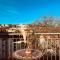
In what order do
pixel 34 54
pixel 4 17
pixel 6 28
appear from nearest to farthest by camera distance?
pixel 34 54, pixel 6 28, pixel 4 17

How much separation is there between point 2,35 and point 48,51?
1453 millimetres

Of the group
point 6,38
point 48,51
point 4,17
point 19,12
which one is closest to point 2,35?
point 6,38

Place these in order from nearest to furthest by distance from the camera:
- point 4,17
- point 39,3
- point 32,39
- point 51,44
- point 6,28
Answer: point 32,39
point 51,44
point 6,28
point 4,17
point 39,3

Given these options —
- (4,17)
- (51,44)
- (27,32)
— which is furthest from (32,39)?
(4,17)

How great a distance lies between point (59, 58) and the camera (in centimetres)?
402

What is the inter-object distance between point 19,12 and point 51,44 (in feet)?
16.2

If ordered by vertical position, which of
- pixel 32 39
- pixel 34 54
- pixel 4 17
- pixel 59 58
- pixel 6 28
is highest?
pixel 4 17

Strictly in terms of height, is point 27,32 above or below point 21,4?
below

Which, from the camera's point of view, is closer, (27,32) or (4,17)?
(27,32)

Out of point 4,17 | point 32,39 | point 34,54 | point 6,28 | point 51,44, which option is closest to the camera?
point 34,54

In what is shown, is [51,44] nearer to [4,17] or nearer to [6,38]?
[6,38]

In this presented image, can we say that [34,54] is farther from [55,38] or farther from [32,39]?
[55,38]

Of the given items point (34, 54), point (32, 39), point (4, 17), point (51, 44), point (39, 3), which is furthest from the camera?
point (39, 3)

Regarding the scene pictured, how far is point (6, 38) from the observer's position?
408 centimetres
